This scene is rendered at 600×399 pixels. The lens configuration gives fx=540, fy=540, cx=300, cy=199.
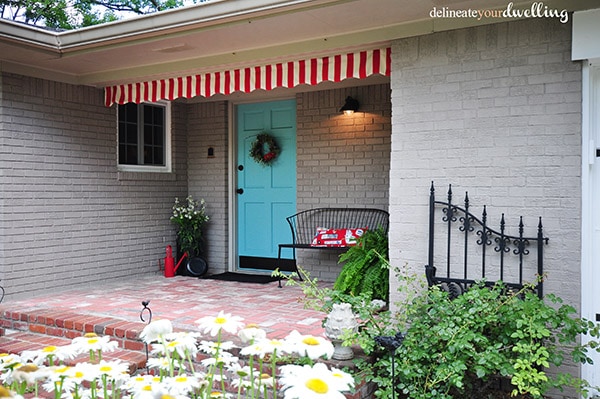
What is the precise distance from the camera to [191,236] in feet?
21.5

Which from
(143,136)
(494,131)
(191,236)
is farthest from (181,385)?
(143,136)

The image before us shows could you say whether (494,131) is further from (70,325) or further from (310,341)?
(70,325)

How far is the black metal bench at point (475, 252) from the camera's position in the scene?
345 centimetres

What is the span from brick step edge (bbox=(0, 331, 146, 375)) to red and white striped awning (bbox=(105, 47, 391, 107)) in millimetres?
2495

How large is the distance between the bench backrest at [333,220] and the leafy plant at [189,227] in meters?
1.17

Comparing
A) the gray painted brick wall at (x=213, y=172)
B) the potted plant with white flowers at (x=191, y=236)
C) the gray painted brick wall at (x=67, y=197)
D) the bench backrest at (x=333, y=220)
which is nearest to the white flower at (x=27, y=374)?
the gray painted brick wall at (x=67, y=197)

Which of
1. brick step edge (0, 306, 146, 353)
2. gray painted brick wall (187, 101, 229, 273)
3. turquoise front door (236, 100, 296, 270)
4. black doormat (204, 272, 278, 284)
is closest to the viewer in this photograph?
brick step edge (0, 306, 146, 353)

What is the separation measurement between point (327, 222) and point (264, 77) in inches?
79.0

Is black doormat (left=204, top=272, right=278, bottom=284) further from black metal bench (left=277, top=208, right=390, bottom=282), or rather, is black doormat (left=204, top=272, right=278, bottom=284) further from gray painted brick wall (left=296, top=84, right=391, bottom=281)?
gray painted brick wall (left=296, top=84, right=391, bottom=281)

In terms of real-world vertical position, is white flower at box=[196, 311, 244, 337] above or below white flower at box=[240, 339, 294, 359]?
above

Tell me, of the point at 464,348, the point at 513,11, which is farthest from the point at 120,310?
the point at 513,11

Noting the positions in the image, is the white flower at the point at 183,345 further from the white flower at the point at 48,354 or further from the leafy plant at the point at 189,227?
the leafy plant at the point at 189,227

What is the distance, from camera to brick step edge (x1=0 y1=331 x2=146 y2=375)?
11.5ft

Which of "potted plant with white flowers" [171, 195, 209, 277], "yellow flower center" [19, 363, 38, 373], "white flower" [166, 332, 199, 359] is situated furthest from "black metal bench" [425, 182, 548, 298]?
"potted plant with white flowers" [171, 195, 209, 277]
